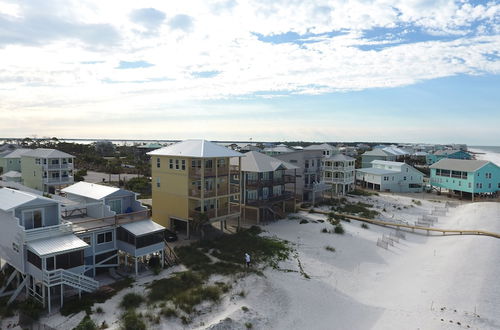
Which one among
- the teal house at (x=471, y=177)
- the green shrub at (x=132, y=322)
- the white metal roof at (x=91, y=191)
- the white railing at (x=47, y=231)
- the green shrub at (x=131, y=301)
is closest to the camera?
the green shrub at (x=132, y=322)

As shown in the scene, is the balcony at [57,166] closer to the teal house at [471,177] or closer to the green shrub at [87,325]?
the green shrub at [87,325]

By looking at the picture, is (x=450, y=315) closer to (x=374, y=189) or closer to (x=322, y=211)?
(x=322, y=211)

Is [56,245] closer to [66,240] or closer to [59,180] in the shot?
[66,240]

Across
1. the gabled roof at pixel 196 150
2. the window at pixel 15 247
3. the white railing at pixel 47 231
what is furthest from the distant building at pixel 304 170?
the window at pixel 15 247

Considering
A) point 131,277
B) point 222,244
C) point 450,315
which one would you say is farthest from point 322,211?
point 131,277

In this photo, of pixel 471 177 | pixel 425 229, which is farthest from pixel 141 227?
pixel 471 177
